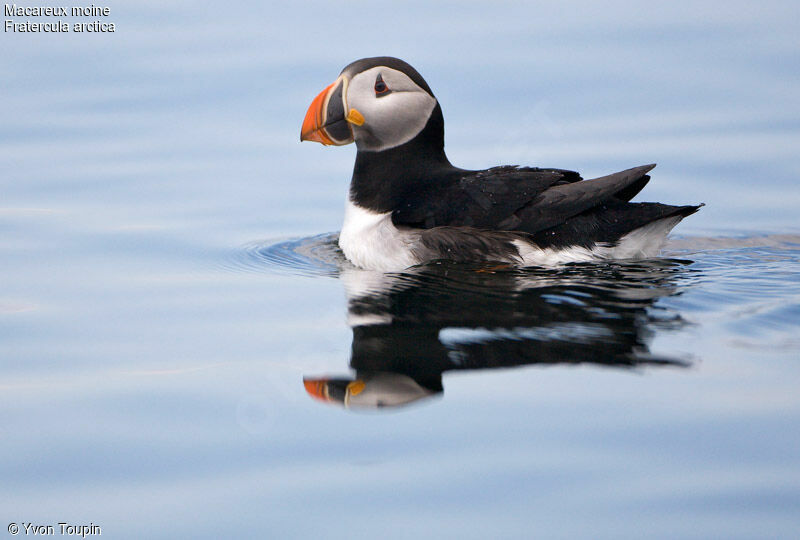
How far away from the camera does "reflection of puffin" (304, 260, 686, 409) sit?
375 centimetres

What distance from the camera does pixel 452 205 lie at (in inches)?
209

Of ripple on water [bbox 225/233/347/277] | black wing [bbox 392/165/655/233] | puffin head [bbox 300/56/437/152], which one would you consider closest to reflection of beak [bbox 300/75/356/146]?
puffin head [bbox 300/56/437/152]

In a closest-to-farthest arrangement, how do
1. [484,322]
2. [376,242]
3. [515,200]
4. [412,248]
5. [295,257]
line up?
[484,322] < [515,200] < [412,248] < [376,242] < [295,257]

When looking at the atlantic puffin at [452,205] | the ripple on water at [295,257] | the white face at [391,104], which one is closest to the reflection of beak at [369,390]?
the atlantic puffin at [452,205]

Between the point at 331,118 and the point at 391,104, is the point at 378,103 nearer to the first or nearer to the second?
the point at 391,104

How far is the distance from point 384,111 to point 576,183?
1197mm

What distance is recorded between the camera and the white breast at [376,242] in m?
5.42

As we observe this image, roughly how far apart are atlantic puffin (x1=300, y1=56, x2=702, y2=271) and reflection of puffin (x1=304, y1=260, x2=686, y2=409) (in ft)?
0.38

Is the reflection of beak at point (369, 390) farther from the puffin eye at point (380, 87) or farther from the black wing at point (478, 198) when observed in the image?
the puffin eye at point (380, 87)

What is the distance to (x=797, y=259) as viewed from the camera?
5645mm

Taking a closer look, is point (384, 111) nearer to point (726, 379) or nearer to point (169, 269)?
point (169, 269)

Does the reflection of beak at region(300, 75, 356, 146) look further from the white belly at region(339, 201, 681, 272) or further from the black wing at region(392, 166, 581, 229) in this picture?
the black wing at region(392, 166, 581, 229)

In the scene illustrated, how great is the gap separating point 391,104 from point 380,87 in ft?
0.37

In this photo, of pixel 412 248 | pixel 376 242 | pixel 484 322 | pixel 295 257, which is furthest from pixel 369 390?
pixel 295 257
